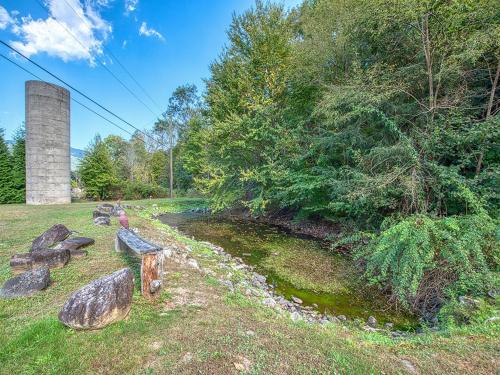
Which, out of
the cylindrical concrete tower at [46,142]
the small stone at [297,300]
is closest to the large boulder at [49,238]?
the small stone at [297,300]

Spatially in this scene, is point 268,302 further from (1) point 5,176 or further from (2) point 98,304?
(1) point 5,176

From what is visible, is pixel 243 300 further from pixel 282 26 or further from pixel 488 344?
pixel 282 26

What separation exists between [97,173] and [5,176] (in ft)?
15.7

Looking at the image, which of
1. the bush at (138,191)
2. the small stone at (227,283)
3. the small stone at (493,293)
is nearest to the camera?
the small stone at (493,293)

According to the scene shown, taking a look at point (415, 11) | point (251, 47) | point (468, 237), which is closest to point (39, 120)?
point (251, 47)

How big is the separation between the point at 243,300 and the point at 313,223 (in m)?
6.72

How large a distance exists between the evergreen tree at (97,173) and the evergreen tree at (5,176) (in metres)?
3.84

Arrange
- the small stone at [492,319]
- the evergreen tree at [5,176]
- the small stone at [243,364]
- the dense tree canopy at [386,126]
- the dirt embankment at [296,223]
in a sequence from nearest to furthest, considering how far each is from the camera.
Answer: the small stone at [243,364] < the small stone at [492,319] < the dense tree canopy at [386,126] < the dirt embankment at [296,223] < the evergreen tree at [5,176]

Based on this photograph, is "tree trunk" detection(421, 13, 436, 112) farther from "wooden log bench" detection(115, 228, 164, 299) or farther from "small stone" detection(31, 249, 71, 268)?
"small stone" detection(31, 249, 71, 268)

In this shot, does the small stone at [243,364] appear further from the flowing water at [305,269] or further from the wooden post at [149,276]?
the flowing water at [305,269]

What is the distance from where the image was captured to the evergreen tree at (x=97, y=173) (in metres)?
17.2

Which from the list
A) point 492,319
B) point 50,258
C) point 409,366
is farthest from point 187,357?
point 492,319

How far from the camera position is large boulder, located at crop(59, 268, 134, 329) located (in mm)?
2080

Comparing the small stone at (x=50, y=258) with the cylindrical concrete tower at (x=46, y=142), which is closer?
the small stone at (x=50, y=258)
